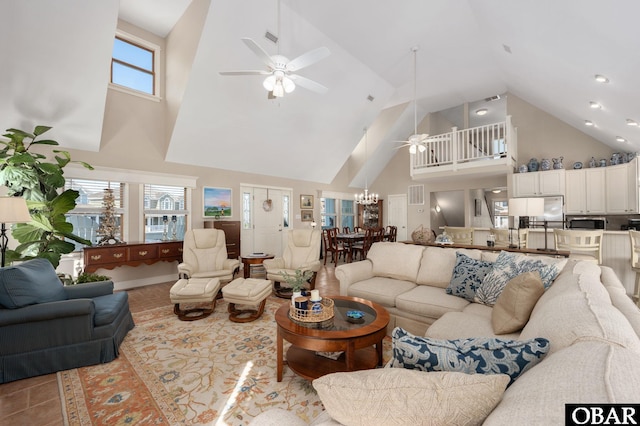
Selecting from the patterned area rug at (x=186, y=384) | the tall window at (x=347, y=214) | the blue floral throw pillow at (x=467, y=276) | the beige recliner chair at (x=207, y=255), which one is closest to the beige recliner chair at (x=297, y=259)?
the beige recliner chair at (x=207, y=255)

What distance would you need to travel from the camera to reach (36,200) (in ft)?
10.9

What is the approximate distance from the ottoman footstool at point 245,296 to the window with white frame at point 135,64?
13.6 ft

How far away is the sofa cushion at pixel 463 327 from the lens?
1.87 m

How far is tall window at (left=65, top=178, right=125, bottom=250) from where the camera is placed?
180 inches

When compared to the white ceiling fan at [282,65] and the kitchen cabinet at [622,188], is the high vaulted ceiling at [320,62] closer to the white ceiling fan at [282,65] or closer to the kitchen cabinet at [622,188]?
the kitchen cabinet at [622,188]

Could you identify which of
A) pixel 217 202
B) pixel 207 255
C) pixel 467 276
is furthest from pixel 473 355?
pixel 217 202

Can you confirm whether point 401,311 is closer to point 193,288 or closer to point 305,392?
point 305,392

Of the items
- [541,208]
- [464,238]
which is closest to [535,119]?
[464,238]

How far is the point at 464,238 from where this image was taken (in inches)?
211

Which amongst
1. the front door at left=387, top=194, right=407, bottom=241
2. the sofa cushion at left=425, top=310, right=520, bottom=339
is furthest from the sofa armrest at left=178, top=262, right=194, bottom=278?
the front door at left=387, top=194, right=407, bottom=241

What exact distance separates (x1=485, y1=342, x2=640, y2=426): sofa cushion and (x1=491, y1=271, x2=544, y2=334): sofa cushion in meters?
1.09

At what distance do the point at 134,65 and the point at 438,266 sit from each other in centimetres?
605

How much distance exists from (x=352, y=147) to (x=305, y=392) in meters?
6.76

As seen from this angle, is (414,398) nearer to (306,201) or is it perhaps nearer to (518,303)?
(518,303)
